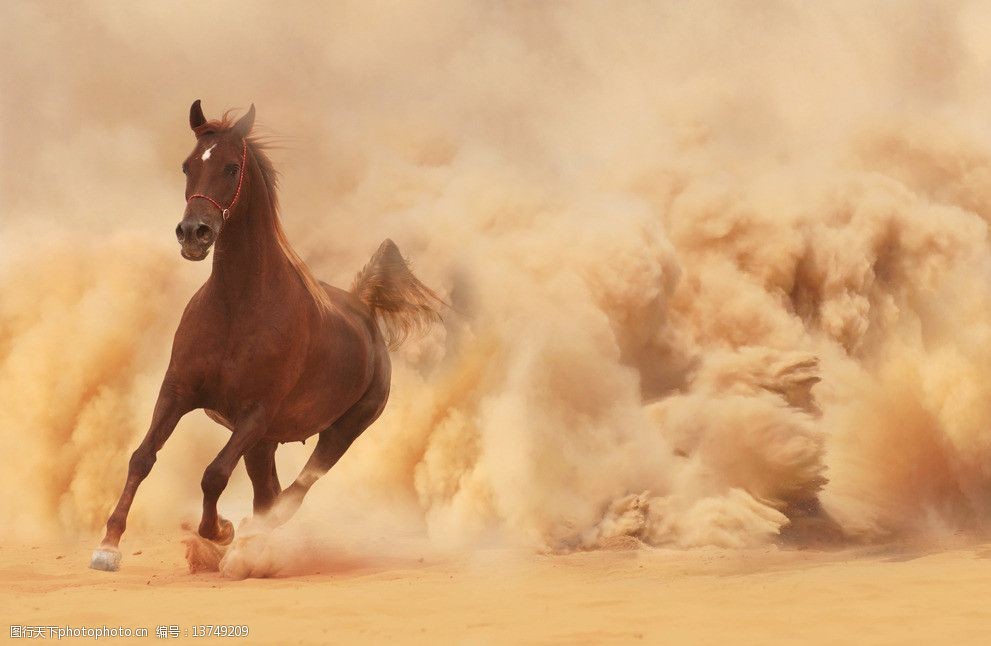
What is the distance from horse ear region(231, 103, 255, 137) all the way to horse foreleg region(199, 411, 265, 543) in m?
1.95

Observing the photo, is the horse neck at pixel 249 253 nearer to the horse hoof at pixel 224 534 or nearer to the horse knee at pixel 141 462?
the horse knee at pixel 141 462

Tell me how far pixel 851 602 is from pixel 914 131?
35.7 ft

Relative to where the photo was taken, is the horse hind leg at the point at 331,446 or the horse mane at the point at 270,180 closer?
the horse mane at the point at 270,180

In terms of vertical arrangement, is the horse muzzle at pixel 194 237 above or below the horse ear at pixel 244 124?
below

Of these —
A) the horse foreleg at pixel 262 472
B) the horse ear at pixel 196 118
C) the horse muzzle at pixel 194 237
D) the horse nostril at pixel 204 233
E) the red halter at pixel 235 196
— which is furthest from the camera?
the horse foreleg at pixel 262 472

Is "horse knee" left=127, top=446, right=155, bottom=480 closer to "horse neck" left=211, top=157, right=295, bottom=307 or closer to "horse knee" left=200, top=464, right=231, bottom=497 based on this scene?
"horse knee" left=200, top=464, right=231, bottom=497

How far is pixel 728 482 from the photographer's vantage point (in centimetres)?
1110

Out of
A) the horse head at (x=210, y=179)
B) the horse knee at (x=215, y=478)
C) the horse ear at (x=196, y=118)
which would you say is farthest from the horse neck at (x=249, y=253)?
the horse knee at (x=215, y=478)

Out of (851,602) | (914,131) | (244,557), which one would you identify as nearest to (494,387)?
(244,557)

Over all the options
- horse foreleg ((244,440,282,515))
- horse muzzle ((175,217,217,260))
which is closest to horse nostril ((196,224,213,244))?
horse muzzle ((175,217,217,260))

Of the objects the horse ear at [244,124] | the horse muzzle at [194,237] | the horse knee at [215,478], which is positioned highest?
the horse ear at [244,124]

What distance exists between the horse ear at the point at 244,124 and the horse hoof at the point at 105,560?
293 centimetres

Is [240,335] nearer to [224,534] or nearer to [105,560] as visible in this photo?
[224,534]

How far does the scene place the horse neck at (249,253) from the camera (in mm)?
8336
